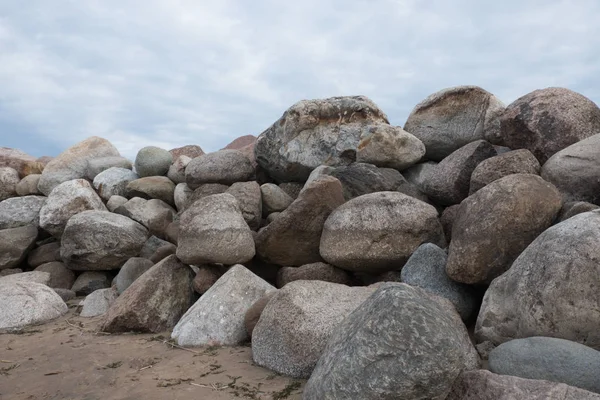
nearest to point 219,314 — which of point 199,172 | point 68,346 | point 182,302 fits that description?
point 182,302

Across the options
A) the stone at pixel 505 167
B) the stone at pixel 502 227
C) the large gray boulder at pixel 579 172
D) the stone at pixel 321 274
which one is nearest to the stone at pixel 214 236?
the stone at pixel 321 274

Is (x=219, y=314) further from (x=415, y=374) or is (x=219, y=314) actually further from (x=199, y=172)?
(x=199, y=172)

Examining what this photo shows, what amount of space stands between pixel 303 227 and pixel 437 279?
7.49ft

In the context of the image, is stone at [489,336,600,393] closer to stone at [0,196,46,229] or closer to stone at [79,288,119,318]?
stone at [79,288,119,318]

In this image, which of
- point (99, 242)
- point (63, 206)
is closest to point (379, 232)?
point (99, 242)

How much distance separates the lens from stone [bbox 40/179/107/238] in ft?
36.0

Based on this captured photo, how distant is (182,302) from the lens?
7.22 meters

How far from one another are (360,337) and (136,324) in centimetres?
406

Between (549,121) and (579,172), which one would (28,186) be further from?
(579,172)

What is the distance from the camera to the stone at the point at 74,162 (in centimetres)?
1300

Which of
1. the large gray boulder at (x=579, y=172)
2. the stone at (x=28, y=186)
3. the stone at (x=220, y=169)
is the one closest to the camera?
the large gray boulder at (x=579, y=172)

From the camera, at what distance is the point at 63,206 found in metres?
11.0

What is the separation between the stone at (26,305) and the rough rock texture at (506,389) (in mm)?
6224

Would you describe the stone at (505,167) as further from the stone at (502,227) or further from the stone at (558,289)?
the stone at (558,289)
